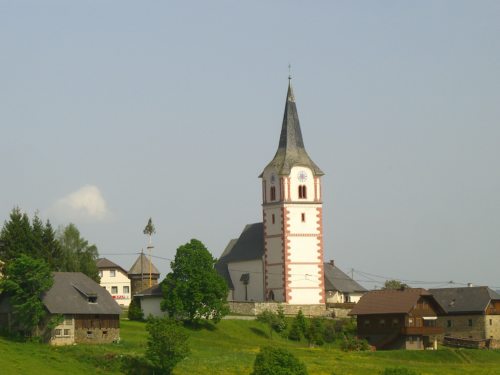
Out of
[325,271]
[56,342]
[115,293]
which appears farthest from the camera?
[115,293]

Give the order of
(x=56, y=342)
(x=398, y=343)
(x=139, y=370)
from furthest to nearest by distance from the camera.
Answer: (x=398, y=343) → (x=56, y=342) → (x=139, y=370)

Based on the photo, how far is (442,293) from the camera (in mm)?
118500

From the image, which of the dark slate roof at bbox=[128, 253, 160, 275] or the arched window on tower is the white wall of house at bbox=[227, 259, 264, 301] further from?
the dark slate roof at bbox=[128, 253, 160, 275]

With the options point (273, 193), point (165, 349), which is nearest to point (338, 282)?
point (273, 193)

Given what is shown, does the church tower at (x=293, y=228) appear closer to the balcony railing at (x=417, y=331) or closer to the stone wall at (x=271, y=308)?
the stone wall at (x=271, y=308)

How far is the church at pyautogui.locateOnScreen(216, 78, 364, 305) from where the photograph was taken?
115000mm


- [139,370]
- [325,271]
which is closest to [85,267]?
[325,271]

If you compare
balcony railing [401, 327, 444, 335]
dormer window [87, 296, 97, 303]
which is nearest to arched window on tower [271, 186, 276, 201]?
balcony railing [401, 327, 444, 335]

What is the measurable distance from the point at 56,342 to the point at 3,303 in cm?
587

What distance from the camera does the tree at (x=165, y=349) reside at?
244 ft

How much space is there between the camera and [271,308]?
11138 cm

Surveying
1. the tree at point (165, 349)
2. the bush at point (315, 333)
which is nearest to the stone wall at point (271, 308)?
the bush at point (315, 333)

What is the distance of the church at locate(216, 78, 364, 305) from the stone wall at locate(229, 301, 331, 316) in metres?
0.71

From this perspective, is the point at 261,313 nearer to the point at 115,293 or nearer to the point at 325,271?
the point at 325,271
